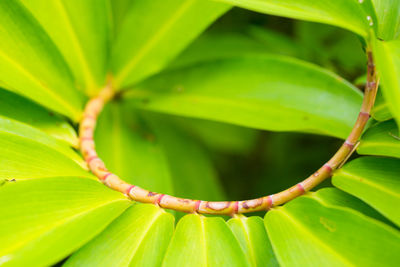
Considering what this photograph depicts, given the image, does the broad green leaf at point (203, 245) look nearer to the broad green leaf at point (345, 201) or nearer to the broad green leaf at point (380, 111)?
the broad green leaf at point (345, 201)

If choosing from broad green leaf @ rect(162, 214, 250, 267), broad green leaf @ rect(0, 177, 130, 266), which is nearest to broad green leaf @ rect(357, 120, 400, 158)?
broad green leaf @ rect(162, 214, 250, 267)

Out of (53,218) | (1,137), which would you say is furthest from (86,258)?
(1,137)

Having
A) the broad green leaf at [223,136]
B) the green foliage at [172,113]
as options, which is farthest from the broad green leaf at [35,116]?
the broad green leaf at [223,136]

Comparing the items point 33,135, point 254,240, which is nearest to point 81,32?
point 33,135

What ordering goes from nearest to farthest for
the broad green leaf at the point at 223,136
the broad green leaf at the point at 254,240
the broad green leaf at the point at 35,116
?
1. the broad green leaf at the point at 254,240
2. the broad green leaf at the point at 35,116
3. the broad green leaf at the point at 223,136

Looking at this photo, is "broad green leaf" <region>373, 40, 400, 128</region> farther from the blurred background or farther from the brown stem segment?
the blurred background

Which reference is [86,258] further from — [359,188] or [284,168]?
[284,168]
